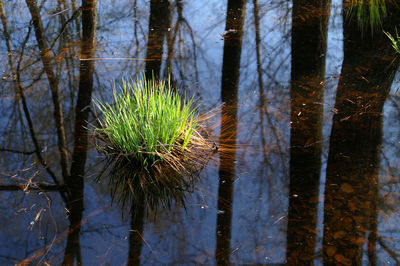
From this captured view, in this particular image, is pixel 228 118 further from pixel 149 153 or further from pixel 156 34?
pixel 156 34

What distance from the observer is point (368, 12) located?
5.53 m

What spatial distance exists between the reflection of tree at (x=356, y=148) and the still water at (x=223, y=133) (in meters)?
0.01

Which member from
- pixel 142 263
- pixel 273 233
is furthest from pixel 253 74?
pixel 142 263

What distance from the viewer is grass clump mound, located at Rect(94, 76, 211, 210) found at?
285 centimetres

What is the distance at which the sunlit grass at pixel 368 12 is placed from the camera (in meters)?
5.20

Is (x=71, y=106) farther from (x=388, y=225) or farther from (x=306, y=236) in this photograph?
(x=388, y=225)

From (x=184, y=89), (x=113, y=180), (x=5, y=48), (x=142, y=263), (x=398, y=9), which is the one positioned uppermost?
(x=398, y=9)

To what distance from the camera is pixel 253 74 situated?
438 cm

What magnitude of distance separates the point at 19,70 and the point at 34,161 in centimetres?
162

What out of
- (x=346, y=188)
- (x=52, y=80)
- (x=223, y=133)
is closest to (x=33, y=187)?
(x=223, y=133)

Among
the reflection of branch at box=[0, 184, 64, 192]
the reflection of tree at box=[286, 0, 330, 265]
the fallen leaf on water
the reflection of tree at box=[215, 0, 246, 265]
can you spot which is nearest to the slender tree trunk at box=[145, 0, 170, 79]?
the reflection of tree at box=[215, 0, 246, 265]

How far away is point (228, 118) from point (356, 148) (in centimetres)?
101

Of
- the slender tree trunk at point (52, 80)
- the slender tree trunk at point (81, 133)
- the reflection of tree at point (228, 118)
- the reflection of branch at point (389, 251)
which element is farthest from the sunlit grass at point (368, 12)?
the slender tree trunk at point (52, 80)

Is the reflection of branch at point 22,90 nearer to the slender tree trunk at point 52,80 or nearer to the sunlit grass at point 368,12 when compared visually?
the slender tree trunk at point 52,80
